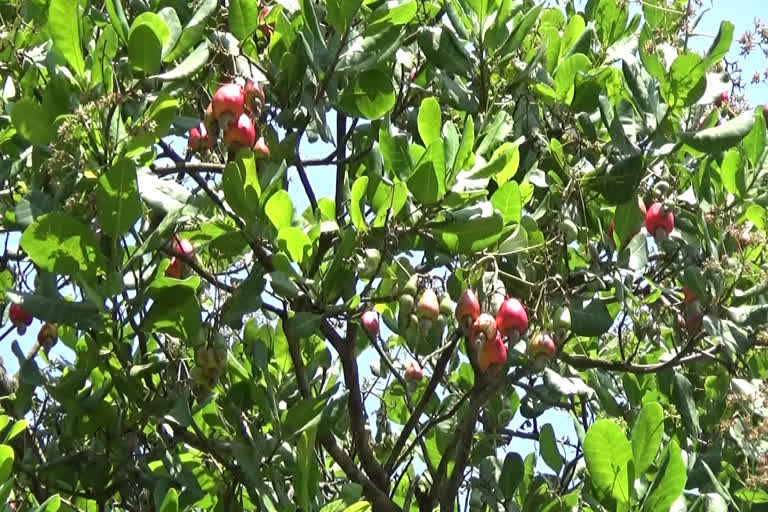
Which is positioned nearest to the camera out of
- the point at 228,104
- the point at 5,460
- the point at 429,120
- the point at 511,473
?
the point at 5,460

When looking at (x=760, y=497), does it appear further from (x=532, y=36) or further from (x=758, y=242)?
(x=532, y=36)

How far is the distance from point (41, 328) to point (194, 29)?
1025 mm

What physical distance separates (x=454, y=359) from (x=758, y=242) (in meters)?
1.14

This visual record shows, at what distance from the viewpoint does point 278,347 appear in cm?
358

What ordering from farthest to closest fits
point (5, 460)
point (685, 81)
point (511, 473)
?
1. point (511, 473)
2. point (685, 81)
3. point (5, 460)

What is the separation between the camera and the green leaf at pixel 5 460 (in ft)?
8.38

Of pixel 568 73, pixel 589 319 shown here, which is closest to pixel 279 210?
pixel 589 319

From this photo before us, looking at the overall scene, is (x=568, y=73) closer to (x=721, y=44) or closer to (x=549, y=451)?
(x=721, y=44)

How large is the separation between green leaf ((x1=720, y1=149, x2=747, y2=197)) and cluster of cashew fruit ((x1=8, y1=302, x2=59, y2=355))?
182 cm

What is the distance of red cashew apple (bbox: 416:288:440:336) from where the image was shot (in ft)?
9.44

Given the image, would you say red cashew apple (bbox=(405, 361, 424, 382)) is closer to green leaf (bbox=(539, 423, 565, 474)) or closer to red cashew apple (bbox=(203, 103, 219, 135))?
green leaf (bbox=(539, 423, 565, 474))

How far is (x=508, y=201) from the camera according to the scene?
302 cm

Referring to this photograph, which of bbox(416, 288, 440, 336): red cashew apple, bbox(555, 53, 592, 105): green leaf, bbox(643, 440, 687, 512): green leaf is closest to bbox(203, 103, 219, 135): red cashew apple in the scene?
bbox(416, 288, 440, 336): red cashew apple

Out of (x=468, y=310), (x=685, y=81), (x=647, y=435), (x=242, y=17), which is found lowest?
(x=647, y=435)
